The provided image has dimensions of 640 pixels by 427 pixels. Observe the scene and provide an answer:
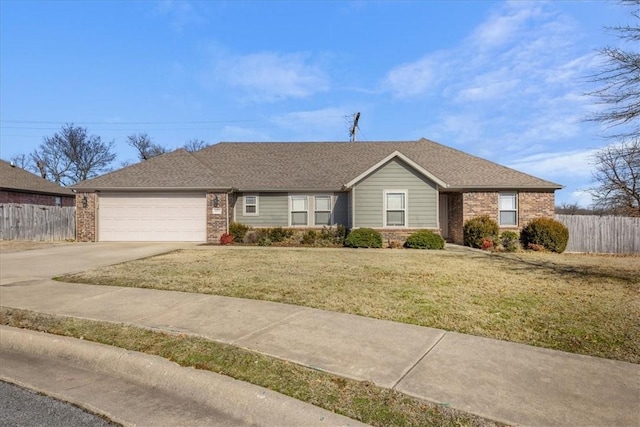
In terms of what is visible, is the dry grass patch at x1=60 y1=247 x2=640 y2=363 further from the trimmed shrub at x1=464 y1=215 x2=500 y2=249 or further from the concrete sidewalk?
the trimmed shrub at x1=464 y1=215 x2=500 y2=249

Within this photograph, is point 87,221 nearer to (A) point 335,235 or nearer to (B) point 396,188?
(A) point 335,235

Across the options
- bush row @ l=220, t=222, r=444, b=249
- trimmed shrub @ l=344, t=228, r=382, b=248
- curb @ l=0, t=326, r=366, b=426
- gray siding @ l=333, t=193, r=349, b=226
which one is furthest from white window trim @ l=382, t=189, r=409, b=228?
curb @ l=0, t=326, r=366, b=426

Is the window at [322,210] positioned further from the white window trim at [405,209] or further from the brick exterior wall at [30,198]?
the brick exterior wall at [30,198]

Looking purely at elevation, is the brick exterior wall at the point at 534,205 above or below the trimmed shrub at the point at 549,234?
above

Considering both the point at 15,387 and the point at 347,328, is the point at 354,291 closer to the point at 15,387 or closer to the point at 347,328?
the point at 347,328

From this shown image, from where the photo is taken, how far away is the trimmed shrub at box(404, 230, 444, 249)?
16984 millimetres

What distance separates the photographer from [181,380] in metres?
3.83

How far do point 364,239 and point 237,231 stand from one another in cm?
639

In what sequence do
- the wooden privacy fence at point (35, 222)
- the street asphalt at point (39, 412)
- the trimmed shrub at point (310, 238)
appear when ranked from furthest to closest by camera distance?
1. the wooden privacy fence at point (35, 222)
2. the trimmed shrub at point (310, 238)
3. the street asphalt at point (39, 412)

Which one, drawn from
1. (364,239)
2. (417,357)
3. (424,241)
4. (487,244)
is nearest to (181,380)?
(417,357)

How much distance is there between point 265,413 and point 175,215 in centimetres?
1787

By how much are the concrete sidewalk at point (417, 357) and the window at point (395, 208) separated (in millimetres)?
12873

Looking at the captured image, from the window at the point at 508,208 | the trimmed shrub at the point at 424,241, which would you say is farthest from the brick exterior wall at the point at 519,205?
the trimmed shrub at the point at 424,241

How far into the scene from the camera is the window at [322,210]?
811 inches
